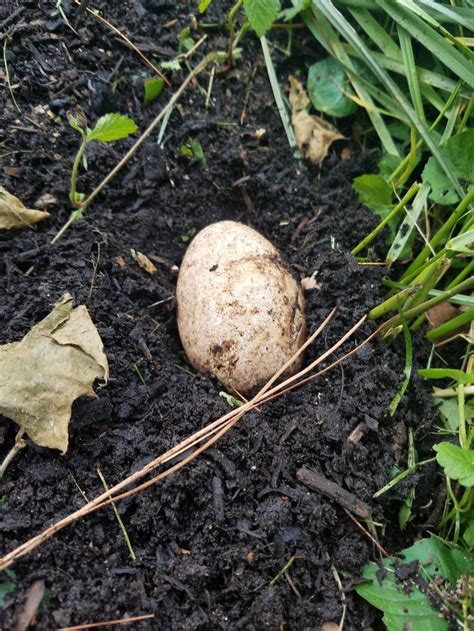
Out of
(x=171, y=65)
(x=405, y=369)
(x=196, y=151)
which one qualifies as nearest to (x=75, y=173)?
(x=196, y=151)

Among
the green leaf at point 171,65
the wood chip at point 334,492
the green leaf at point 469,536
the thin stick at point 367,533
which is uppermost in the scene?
the green leaf at point 171,65

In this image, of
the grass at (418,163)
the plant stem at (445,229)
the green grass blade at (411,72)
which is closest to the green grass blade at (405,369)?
the grass at (418,163)

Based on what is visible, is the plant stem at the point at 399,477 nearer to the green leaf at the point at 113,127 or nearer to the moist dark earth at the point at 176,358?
the moist dark earth at the point at 176,358

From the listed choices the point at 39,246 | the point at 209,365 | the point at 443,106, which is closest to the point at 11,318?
the point at 39,246

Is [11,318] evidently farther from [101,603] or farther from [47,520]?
[101,603]

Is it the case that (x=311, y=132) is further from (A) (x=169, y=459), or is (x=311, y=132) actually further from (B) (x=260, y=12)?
(A) (x=169, y=459)
